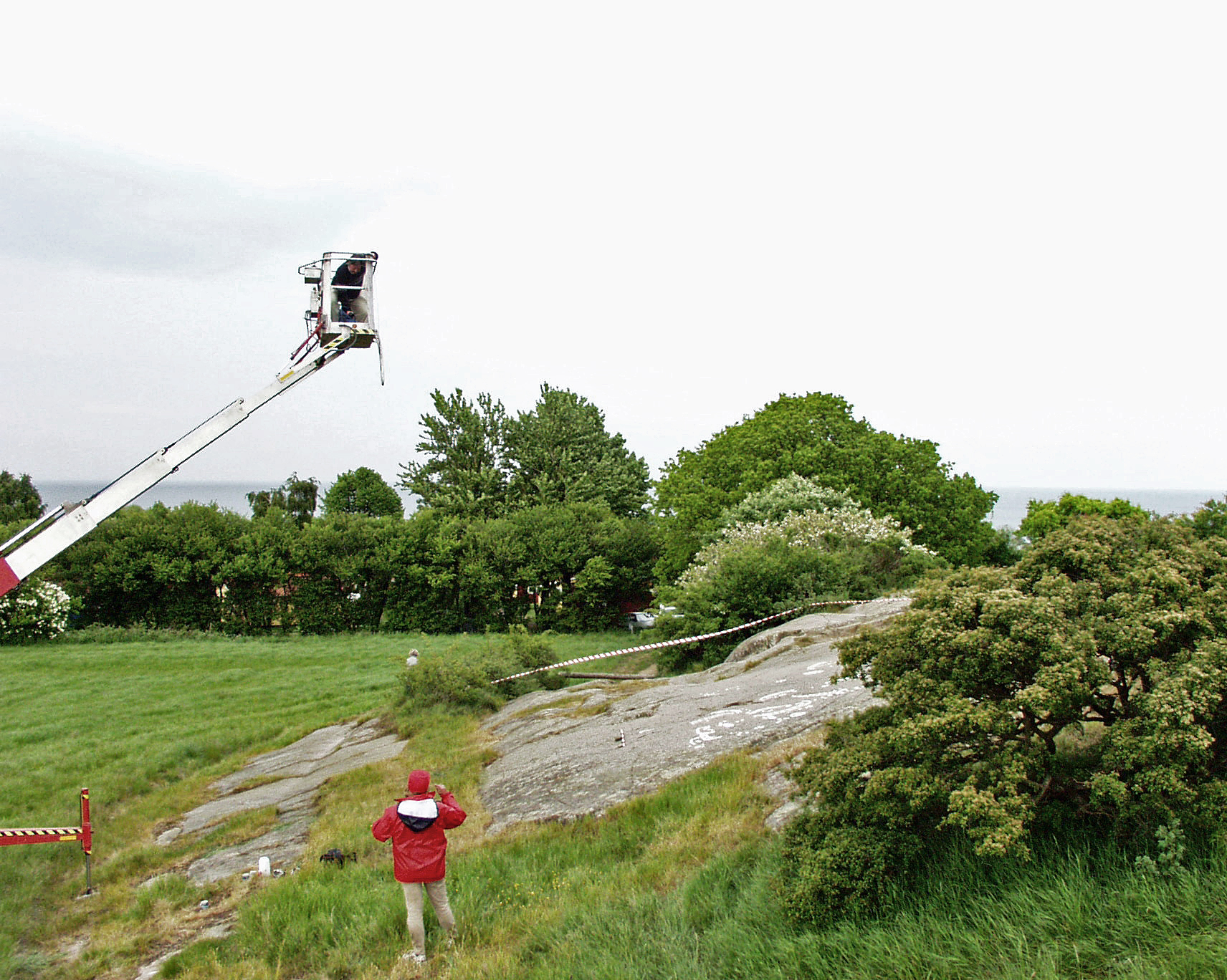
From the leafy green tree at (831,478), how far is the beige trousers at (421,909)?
23644 millimetres

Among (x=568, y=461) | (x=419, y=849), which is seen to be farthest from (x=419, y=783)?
(x=568, y=461)

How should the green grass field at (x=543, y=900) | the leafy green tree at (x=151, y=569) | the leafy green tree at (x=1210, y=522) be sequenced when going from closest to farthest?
the green grass field at (x=543, y=900) < the leafy green tree at (x=1210, y=522) < the leafy green tree at (x=151, y=569)

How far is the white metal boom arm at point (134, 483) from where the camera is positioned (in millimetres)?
9031

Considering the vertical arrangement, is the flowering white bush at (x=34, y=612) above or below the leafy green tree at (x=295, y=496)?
below

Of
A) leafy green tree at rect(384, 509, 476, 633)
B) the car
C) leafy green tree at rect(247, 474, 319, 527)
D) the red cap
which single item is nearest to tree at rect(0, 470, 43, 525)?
leafy green tree at rect(247, 474, 319, 527)

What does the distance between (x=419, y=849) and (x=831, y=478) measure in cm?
2597

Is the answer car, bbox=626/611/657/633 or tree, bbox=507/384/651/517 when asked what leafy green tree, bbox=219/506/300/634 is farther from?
tree, bbox=507/384/651/517

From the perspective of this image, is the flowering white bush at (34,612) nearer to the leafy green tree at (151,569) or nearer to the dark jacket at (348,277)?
the leafy green tree at (151,569)

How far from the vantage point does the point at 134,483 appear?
32.2 feet

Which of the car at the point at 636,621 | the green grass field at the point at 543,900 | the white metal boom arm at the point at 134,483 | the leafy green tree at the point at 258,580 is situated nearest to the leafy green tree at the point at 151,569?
the leafy green tree at the point at 258,580

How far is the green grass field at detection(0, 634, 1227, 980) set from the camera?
4242mm

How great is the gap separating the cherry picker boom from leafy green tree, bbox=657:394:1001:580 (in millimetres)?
20373

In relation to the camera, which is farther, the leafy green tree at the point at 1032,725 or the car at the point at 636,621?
the car at the point at 636,621

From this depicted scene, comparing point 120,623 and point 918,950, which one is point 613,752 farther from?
point 120,623
